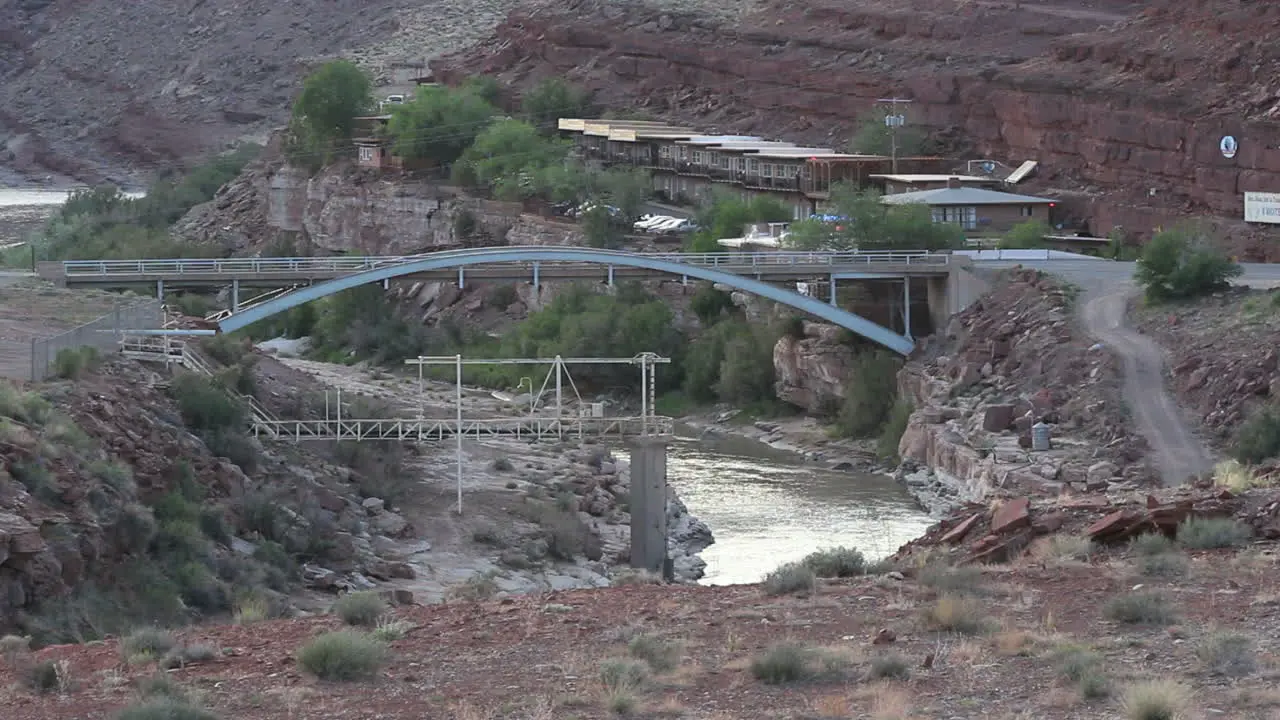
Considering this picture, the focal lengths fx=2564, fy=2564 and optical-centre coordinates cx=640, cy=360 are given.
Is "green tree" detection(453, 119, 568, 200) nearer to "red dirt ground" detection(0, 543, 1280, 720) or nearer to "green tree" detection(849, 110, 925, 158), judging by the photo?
"green tree" detection(849, 110, 925, 158)

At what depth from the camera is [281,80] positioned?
173 m

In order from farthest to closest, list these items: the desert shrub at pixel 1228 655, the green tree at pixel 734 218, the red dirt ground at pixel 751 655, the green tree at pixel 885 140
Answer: the green tree at pixel 885 140 < the green tree at pixel 734 218 < the desert shrub at pixel 1228 655 < the red dirt ground at pixel 751 655

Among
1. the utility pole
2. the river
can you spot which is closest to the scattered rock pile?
the river

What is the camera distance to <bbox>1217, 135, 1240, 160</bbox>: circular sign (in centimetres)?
7700

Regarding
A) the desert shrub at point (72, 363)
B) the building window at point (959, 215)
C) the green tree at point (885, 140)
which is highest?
the green tree at point (885, 140)

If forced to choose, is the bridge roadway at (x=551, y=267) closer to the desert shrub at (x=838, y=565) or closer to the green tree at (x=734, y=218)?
the green tree at (x=734, y=218)

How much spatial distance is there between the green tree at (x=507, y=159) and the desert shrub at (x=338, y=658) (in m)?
79.4

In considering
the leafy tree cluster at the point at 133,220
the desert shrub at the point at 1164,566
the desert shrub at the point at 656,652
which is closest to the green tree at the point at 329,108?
the leafy tree cluster at the point at 133,220

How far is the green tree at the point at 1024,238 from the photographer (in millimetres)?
74562

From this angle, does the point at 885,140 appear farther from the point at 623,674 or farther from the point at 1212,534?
the point at 623,674

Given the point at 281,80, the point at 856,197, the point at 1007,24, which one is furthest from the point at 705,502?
the point at 281,80

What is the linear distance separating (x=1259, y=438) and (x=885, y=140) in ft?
154

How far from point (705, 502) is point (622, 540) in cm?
737

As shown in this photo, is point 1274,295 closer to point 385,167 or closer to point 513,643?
point 513,643
